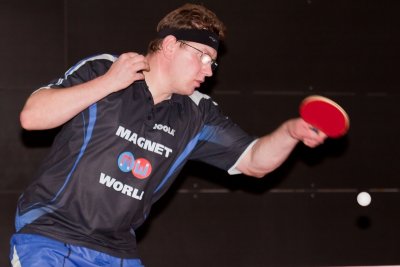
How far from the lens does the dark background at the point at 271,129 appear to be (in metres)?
5.55

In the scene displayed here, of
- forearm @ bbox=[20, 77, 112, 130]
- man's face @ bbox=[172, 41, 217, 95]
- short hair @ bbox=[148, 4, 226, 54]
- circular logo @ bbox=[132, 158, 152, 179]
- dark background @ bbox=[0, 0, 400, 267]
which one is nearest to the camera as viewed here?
forearm @ bbox=[20, 77, 112, 130]

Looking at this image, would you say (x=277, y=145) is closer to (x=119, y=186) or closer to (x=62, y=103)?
(x=119, y=186)

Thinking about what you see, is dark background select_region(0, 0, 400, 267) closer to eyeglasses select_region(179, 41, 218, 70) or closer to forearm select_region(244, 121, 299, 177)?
forearm select_region(244, 121, 299, 177)

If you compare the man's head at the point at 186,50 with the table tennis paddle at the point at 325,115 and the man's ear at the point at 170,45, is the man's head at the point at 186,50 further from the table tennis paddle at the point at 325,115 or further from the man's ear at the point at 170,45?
the table tennis paddle at the point at 325,115

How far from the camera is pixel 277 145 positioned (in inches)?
147

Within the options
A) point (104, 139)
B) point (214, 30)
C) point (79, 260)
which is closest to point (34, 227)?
point (79, 260)

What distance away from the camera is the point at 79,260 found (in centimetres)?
333

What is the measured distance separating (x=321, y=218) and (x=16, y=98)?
2.75 metres

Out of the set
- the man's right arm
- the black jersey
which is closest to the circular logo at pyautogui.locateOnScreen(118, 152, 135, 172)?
the black jersey

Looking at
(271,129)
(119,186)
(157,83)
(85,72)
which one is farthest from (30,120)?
(271,129)

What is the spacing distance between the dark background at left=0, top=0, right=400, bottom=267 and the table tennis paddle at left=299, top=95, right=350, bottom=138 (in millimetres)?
2508

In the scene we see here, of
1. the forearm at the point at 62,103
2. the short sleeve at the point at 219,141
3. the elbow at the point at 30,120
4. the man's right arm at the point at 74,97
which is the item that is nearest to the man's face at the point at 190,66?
the short sleeve at the point at 219,141

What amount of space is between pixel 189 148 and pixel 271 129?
7.18 ft

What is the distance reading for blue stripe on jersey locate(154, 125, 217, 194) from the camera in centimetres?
372
